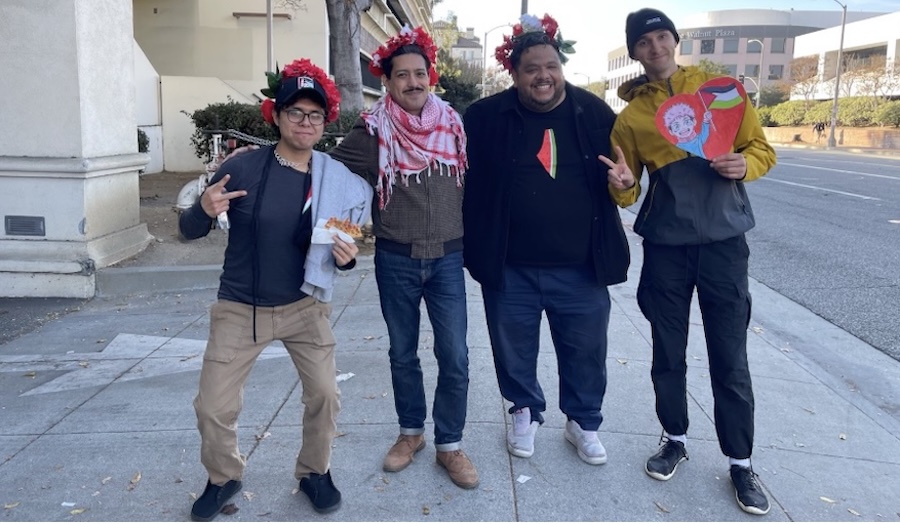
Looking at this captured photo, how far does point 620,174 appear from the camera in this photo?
3230mm

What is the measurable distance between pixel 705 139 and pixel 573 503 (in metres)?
1.66

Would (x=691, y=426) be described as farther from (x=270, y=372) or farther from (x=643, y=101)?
(x=270, y=372)

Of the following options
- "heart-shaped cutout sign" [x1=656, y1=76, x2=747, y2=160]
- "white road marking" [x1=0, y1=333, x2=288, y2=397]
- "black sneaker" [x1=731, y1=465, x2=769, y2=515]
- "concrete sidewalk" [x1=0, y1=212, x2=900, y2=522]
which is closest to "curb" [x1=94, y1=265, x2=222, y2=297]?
"concrete sidewalk" [x1=0, y1=212, x2=900, y2=522]

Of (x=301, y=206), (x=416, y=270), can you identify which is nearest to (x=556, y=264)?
(x=416, y=270)

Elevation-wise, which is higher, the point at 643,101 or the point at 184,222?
the point at 643,101

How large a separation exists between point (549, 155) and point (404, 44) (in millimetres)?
821

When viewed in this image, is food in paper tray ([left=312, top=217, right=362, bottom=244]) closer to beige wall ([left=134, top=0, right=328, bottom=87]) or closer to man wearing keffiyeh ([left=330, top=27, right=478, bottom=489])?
man wearing keffiyeh ([left=330, top=27, right=478, bottom=489])

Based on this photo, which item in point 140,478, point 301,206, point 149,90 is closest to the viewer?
point 301,206

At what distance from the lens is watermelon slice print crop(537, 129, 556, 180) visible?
3363mm

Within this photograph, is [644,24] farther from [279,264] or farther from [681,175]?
[279,264]

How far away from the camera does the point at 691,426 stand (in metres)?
3.96

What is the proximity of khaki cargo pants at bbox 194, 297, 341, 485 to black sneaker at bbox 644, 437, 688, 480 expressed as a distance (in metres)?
1.47

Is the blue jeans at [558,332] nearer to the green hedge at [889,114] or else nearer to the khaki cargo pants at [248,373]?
the khaki cargo pants at [248,373]

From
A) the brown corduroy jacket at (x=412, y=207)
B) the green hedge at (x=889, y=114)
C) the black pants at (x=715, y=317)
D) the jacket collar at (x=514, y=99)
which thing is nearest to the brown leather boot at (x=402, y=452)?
the brown corduroy jacket at (x=412, y=207)
